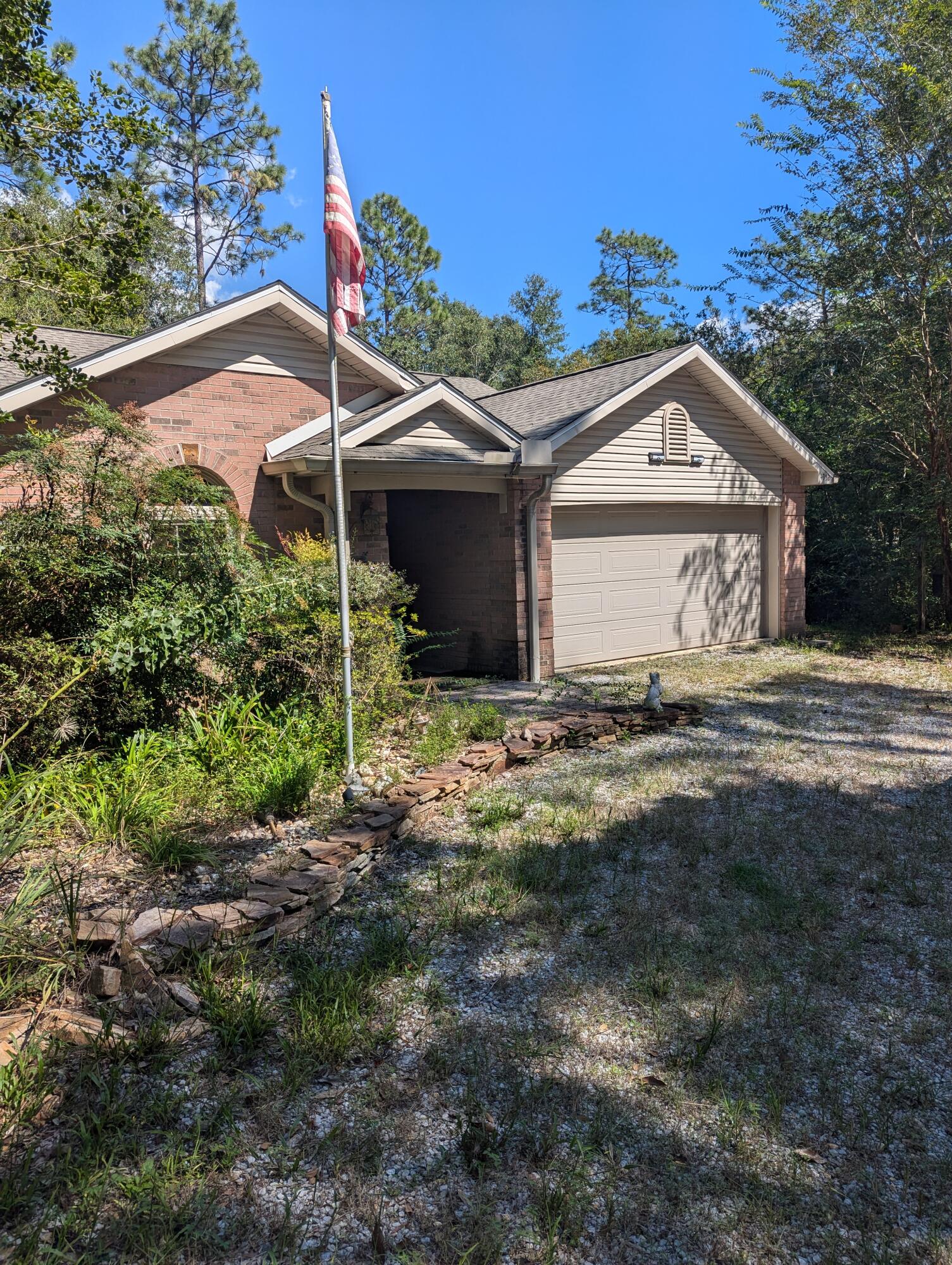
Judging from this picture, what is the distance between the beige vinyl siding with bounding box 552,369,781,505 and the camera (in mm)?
11555

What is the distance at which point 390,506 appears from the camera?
1328 centimetres

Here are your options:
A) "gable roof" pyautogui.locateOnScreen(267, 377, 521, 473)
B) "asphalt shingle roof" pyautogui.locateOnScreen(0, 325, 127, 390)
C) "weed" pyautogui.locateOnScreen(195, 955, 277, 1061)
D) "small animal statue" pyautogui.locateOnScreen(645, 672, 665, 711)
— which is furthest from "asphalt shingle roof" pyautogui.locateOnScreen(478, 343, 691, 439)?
"weed" pyautogui.locateOnScreen(195, 955, 277, 1061)

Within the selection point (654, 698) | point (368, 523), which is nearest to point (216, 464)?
point (368, 523)

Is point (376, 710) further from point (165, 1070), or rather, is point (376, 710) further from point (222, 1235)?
point (222, 1235)

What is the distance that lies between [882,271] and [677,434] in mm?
5215

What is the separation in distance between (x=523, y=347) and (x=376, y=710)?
113ft

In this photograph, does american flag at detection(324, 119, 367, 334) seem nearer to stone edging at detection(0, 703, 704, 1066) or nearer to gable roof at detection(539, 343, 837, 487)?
stone edging at detection(0, 703, 704, 1066)

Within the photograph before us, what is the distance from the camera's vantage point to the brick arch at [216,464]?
9359mm

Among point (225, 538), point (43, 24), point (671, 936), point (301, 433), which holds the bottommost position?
point (671, 936)

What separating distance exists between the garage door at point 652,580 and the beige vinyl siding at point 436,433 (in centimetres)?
183

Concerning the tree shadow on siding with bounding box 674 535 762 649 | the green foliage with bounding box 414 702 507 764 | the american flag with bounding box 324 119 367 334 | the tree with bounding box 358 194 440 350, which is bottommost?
the green foliage with bounding box 414 702 507 764

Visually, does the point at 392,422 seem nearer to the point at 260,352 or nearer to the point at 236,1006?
the point at 260,352

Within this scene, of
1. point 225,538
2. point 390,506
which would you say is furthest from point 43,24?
point 390,506

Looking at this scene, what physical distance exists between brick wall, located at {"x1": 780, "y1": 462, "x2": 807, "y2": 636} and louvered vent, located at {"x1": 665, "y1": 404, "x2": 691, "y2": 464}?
113 inches
